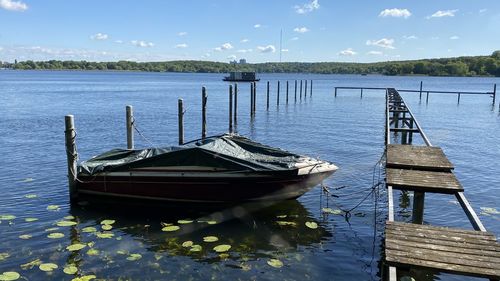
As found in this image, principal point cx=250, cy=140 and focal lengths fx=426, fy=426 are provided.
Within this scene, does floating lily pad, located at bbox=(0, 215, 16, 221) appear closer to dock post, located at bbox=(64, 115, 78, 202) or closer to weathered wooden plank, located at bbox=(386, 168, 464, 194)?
dock post, located at bbox=(64, 115, 78, 202)

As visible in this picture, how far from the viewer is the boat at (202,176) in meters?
13.0

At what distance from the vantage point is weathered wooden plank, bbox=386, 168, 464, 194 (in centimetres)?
999

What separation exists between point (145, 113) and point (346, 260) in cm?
3892

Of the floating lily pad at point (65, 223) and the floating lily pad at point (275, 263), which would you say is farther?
the floating lily pad at point (65, 223)

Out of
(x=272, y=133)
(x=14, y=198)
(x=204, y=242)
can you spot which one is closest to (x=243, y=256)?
(x=204, y=242)

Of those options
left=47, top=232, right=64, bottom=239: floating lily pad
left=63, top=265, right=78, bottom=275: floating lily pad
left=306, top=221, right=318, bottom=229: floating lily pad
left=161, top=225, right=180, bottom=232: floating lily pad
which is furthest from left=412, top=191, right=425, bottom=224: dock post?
left=47, top=232, right=64, bottom=239: floating lily pad

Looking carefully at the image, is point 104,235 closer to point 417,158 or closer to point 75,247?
point 75,247

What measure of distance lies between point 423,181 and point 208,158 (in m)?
6.18

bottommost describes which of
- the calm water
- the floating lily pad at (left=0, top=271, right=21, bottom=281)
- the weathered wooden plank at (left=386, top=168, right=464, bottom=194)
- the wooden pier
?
the calm water

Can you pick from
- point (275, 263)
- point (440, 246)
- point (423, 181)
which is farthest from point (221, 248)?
point (440, 246)

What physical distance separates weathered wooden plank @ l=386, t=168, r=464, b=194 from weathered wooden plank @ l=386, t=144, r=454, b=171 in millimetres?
496

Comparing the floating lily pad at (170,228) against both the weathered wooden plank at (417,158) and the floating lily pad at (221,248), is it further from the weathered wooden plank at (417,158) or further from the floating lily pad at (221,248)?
the weathered wooden plank at (417,158)

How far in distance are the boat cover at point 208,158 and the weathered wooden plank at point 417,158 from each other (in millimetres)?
3054

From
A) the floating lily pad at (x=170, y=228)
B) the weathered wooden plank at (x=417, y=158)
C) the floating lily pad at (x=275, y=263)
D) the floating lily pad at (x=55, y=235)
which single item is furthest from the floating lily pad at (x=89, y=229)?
the weathered wooden plank at (x=417, y=158)
